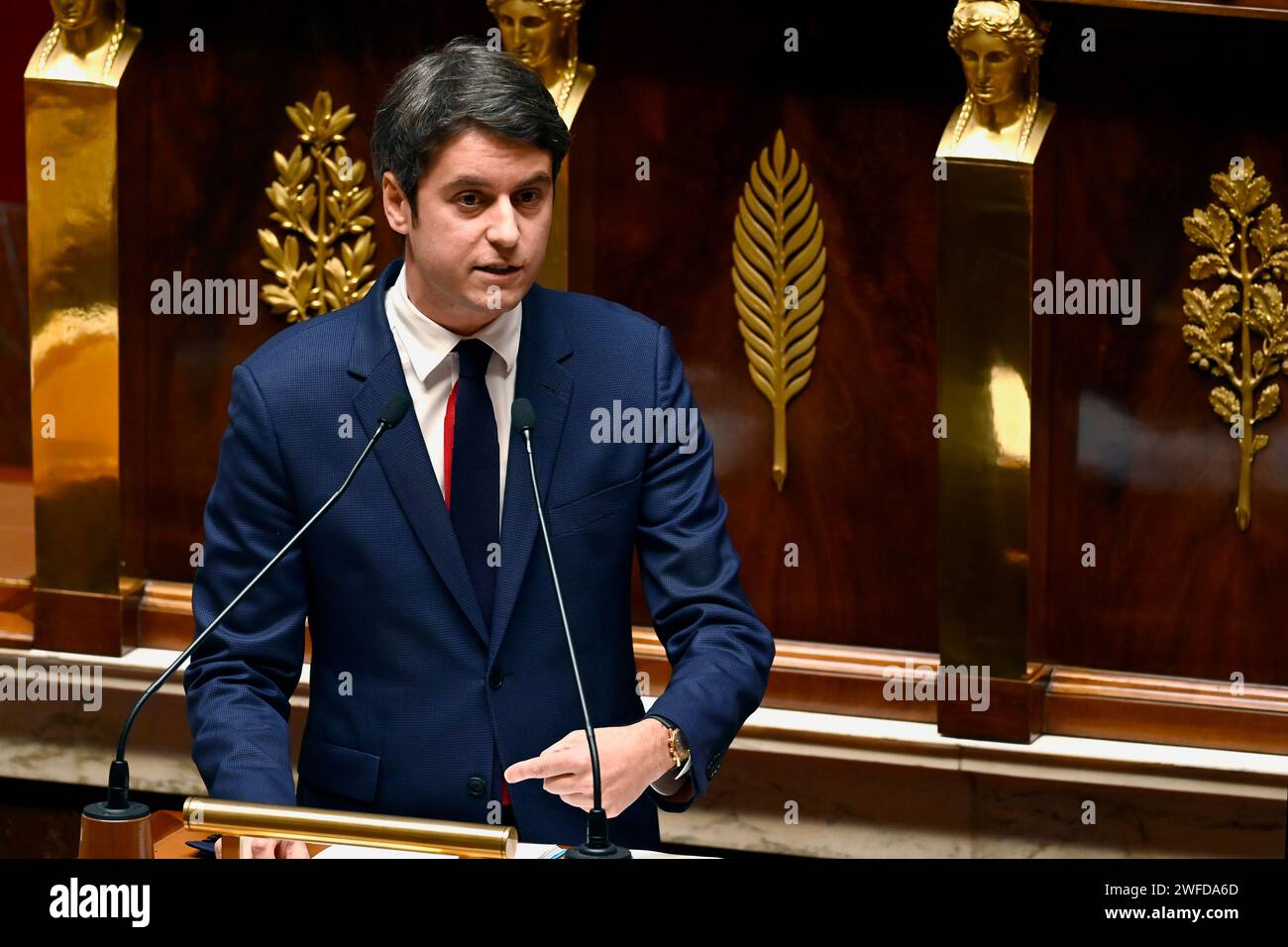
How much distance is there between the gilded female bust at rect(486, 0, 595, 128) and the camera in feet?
13.7

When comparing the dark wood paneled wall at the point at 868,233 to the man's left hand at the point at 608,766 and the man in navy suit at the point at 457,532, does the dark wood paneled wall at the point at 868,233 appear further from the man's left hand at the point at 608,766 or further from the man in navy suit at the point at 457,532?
the man's left hand at the point at 608,766

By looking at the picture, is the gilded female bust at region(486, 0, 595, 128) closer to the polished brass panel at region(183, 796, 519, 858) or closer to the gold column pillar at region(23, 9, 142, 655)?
the gold column pillar at region(23, 9, 142, 655)

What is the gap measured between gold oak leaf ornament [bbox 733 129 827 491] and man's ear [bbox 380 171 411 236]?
171cm

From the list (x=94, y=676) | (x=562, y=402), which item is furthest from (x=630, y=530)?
(x=94, y=676)

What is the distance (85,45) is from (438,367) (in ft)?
7.04

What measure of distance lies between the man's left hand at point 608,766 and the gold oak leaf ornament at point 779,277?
190 cm

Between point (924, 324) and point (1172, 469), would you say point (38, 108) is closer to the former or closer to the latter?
point (924, 324)

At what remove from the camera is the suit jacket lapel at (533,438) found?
101 inches

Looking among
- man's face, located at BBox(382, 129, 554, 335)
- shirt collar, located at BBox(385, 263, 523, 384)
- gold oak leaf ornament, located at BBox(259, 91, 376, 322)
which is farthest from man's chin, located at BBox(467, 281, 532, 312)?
gold oak leaf ornament, located at BBox(259, 91, 376, 322)

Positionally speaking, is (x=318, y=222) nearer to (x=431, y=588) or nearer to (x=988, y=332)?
(x=988, y=332)

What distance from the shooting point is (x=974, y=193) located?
396 centimetres
